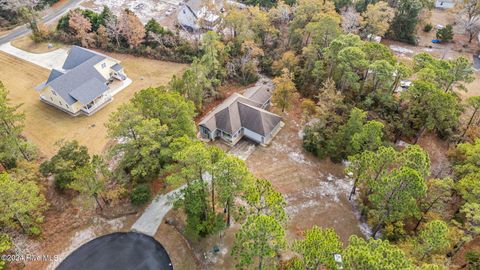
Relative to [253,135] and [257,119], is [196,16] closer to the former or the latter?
[257,119]

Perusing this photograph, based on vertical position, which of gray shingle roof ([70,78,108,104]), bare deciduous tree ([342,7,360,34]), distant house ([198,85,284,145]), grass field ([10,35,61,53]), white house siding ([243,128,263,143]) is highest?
bare deciduous tree ([342,7,360,34])

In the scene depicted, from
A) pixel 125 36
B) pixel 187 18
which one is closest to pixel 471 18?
pixel 187 18

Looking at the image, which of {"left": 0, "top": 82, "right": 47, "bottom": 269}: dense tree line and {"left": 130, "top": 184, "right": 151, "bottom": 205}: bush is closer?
{"left": 0, "top": 82, "right": 47, "bottom": 269}: dense tree line

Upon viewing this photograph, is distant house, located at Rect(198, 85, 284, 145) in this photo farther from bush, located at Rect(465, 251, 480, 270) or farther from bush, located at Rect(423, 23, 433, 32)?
bush, located at Rect(423, 23, 433, 32)

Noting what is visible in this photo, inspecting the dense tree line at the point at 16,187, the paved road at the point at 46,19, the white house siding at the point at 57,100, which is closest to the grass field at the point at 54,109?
the white house siding at the point at 57,100

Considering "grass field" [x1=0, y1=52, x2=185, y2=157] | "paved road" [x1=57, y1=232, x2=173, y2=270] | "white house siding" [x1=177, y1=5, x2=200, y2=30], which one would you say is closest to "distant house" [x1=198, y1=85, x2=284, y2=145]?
"grass field" [x1=0, y1=52, x2=185, y2=157]

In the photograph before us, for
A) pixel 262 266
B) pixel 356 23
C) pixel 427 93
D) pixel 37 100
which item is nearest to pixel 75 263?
pixel 262 266
